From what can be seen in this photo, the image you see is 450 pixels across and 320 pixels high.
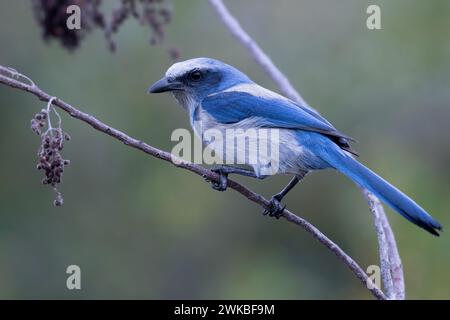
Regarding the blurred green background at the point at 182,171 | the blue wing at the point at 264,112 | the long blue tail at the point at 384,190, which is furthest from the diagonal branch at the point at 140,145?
the blurred green background at the point at 182,171

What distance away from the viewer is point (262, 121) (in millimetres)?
4602

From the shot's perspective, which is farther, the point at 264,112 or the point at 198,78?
the point at 198,78

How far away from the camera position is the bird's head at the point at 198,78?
484 centimetres

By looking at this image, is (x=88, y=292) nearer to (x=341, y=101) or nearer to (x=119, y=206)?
(x=119, y=206)

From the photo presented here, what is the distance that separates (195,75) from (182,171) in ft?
6.62

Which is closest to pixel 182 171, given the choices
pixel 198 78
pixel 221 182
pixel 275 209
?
pixel 198 78

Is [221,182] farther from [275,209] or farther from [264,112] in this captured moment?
[264,112]

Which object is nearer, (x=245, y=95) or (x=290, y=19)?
(x=245, y=95)

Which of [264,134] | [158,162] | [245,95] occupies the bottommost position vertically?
[264,134]

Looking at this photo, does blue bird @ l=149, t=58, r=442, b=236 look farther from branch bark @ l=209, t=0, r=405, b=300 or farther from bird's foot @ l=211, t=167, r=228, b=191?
branch bark @ l=209, t=0, r=405, b=300

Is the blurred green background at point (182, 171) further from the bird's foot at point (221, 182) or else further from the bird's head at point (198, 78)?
the bird's foot at point (221, 182)

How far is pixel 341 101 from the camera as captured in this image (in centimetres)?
659

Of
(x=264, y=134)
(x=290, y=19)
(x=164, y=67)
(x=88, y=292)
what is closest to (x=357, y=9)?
(x=290, y=19)

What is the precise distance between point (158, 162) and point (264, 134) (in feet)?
8.13
